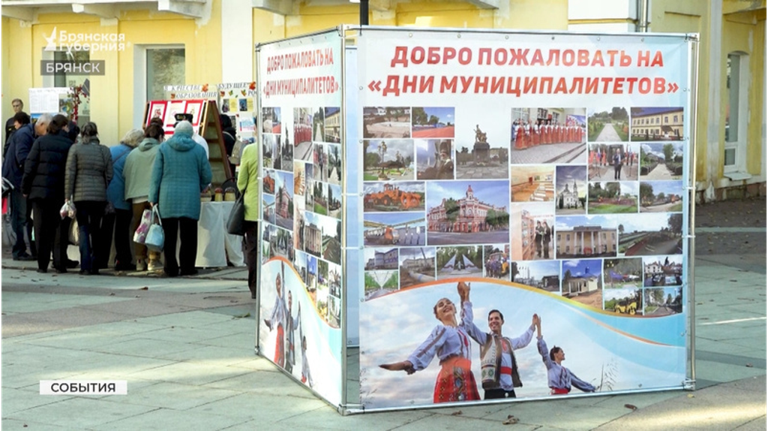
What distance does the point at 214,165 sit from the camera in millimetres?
16438

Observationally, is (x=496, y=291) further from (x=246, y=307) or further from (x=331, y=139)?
(x=246, y=307)

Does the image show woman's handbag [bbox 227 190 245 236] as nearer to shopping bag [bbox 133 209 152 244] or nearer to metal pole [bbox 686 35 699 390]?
shopping bag [bbox 133 209 152 244]

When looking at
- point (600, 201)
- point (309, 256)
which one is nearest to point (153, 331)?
point (309, 256)

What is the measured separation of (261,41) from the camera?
20.5 meters

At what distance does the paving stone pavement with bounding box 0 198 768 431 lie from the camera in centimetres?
699

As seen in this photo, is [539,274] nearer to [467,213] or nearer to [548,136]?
[467,213]

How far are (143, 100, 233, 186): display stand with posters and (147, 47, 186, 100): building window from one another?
236 inches

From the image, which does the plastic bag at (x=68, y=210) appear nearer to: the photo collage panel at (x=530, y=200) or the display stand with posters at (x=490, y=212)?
the display stand with posters at (x=490, y=212)

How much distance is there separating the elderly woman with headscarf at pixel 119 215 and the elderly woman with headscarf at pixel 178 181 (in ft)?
2.65

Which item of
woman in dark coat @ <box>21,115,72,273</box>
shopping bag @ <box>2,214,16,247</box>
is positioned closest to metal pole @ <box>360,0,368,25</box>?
woman in dark coat @ <box>21,115,72,273</box>

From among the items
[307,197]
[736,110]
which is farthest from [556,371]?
[736,110]

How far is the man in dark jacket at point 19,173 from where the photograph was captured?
15.7 m

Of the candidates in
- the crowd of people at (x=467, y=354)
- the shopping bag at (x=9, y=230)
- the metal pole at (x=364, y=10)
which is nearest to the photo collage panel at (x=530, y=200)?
the crowd of people at (x=467, y=354)

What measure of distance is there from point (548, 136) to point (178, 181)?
24.3ft
